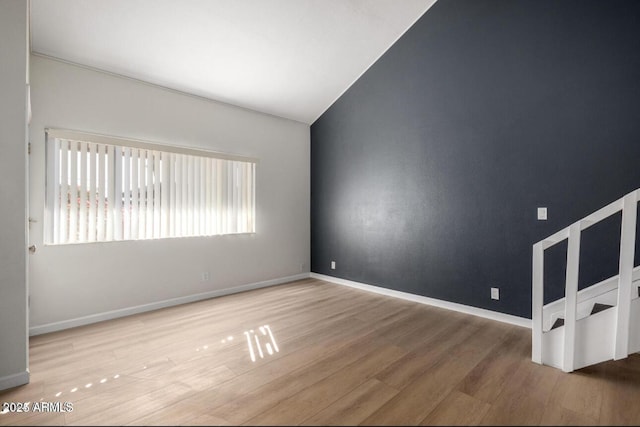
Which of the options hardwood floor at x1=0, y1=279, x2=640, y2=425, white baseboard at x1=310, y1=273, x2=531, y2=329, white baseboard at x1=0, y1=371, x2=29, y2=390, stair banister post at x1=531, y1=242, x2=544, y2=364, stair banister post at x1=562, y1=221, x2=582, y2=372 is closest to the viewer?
hardwood floor at x1=0, y1=279, x2=640, y2=425

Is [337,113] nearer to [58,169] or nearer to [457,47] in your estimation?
[457,47]

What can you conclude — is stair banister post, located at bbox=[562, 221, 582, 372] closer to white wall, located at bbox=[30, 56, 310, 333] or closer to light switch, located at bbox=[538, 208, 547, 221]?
light switch, located at bbox=[538, 208, 547, 221]

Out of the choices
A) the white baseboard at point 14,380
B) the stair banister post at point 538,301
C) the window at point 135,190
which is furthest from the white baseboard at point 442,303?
the white baseboard at point 14,380

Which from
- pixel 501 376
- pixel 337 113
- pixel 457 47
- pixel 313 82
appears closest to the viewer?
pixel 501 376

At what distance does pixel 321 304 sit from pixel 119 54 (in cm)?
383

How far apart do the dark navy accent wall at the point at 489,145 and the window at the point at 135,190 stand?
80.4 inches

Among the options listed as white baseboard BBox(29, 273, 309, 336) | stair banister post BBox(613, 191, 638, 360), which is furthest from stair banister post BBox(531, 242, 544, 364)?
white baseboard BBox(29, 273, 309, 336)

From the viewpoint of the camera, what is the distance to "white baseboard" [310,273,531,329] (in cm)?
333

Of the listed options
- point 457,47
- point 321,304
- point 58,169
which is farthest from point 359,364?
point 457,47

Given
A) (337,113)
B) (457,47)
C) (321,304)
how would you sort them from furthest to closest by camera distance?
A: 1. (337,113)
2. (321,304)
3. (457,47)

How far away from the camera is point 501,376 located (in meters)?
2.26

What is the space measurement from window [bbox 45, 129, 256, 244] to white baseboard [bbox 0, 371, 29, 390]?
4.84ft

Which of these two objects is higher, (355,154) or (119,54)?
(119,54)

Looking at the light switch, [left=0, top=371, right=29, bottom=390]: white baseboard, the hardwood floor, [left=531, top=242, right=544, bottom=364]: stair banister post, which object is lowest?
the hardwood floor
